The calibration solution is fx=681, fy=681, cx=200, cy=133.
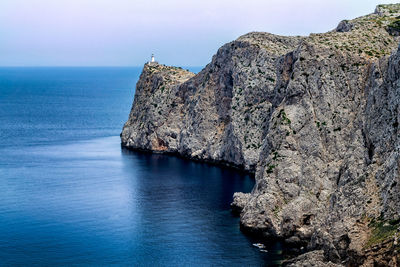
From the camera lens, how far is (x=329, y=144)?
10069cm

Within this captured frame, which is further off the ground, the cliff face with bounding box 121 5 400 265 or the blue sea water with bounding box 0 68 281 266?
the cliff face with bounding box 121 5 400 265

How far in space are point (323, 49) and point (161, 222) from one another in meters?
37.2

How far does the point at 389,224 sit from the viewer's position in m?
76.2

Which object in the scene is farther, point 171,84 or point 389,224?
point 171,84

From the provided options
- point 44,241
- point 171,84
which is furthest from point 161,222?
point 171,84

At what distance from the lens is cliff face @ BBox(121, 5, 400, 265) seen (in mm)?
80875

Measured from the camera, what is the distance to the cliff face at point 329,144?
80875 millimetres

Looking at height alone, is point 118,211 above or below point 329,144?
below

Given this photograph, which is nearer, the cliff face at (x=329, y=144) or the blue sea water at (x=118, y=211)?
the cliff face at (x=329, y=144)

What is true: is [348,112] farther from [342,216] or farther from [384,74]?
[342,216]

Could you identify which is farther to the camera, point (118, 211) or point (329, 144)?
point (118, 211)

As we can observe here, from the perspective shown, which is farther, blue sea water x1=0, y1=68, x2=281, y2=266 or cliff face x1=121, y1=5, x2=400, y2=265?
blue sea water x1=0, y1=68, x2=281, y2=266

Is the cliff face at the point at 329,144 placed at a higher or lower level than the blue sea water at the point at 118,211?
higher

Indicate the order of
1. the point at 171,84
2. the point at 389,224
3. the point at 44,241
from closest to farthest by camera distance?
1. the point at 389,224
2. the point at 44,241
3. the point at 171,84
